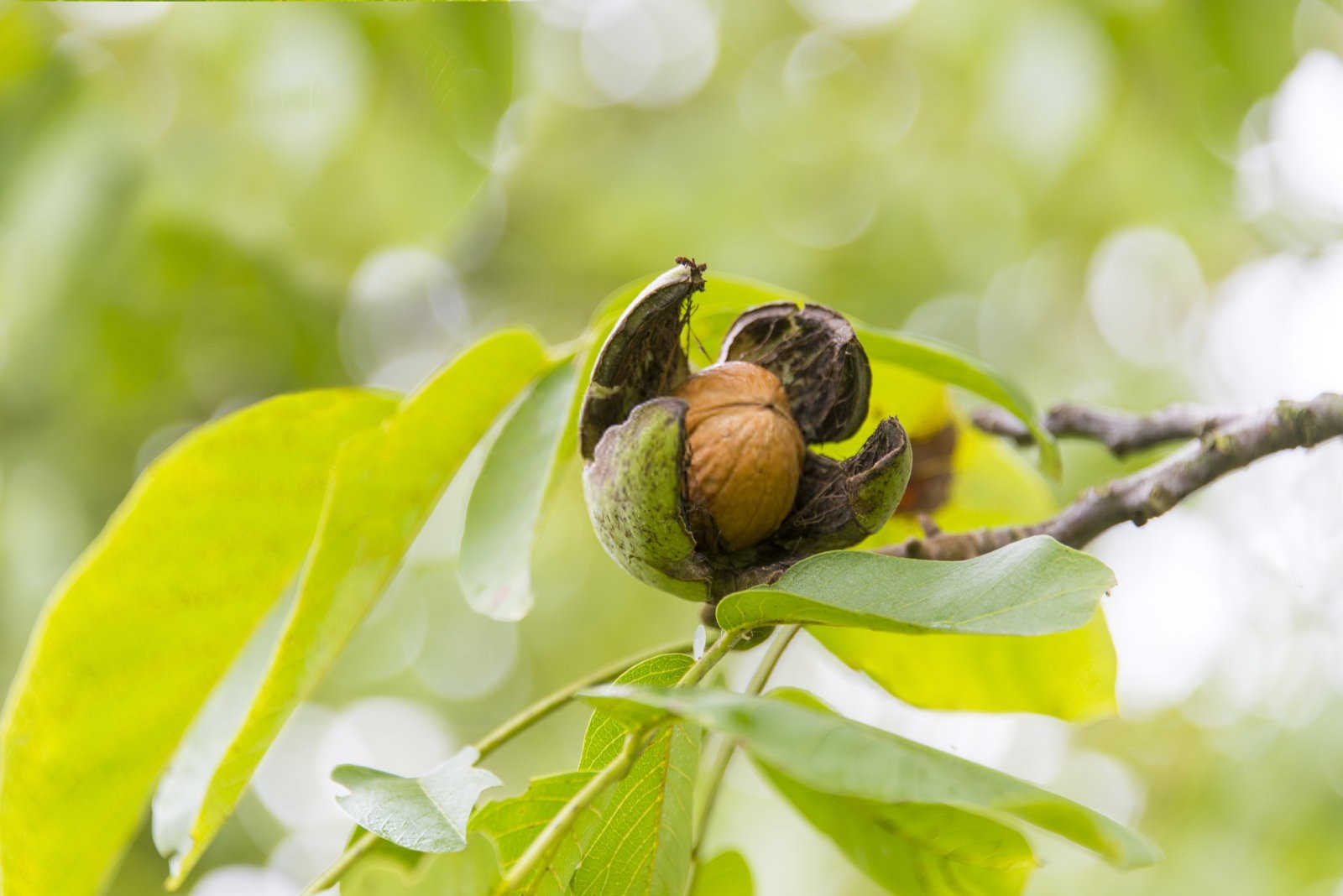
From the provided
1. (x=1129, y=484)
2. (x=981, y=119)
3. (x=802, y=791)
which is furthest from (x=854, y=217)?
(x=802, y=791)

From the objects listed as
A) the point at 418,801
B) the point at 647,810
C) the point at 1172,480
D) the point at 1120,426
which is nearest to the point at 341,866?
the point at 418,801

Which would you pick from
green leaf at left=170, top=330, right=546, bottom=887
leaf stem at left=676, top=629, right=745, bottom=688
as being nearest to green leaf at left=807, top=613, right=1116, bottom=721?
leaf stem at left=676, top=629, right=745, bottom=688

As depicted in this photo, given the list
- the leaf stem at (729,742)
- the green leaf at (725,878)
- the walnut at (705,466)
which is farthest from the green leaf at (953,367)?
the green leaf at (725,878)

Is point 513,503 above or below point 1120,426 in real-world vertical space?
below

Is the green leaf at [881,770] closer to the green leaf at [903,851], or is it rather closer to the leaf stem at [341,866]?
the green leaf at [903,851]

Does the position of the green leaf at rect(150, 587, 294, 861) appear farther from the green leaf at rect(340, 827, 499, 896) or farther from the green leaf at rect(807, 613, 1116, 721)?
the green leaf at rect(807, 613, 1116, 721)

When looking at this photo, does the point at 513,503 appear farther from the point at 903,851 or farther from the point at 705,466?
the point at 903,851
